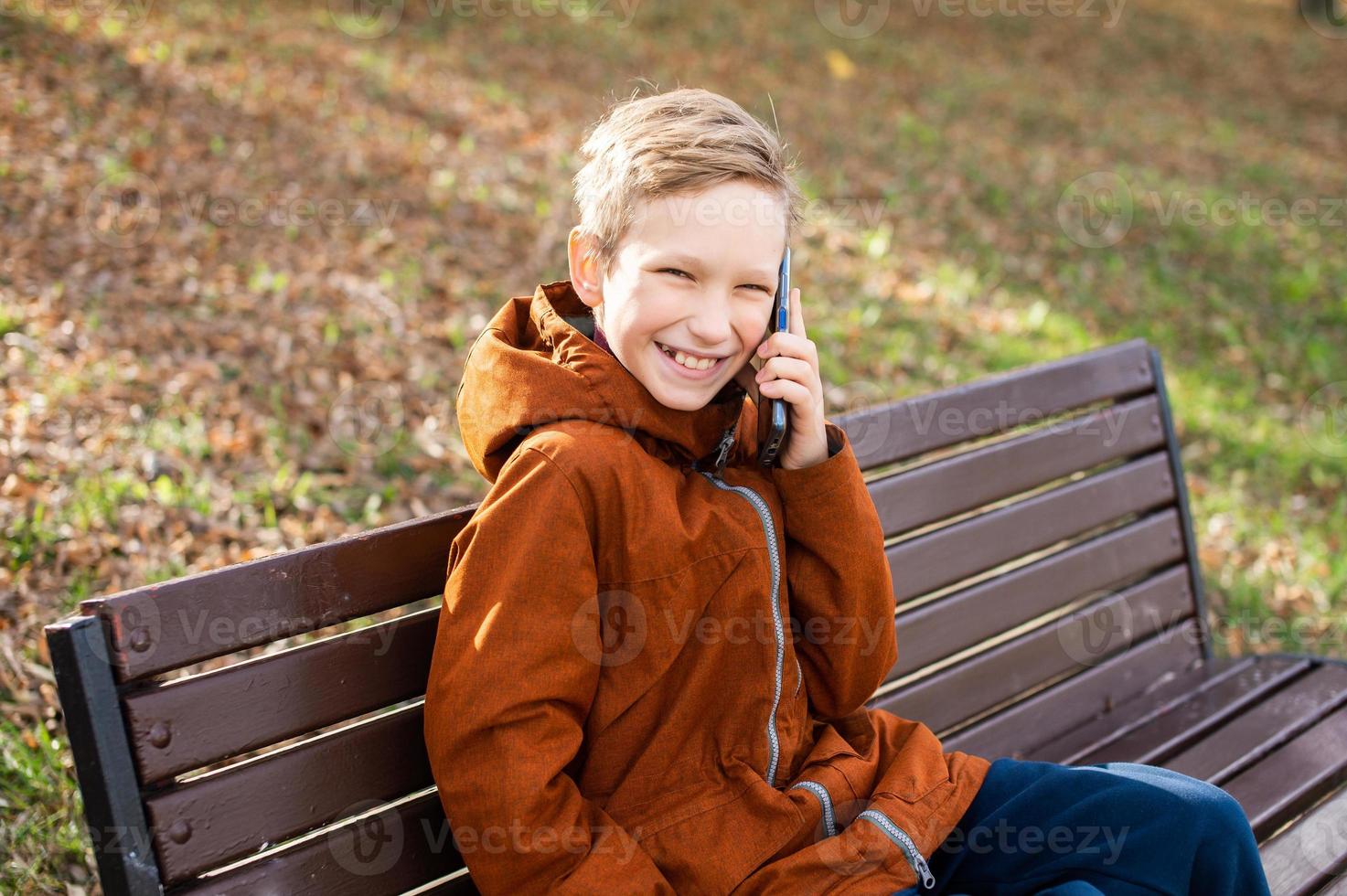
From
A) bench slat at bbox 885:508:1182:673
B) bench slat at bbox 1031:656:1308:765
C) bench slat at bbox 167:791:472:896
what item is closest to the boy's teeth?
bench slat at bbox 167:791:472:896

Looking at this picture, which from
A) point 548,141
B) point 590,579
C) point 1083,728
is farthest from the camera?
point 548,141

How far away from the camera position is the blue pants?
2.20 m

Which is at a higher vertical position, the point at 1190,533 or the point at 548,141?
the point at 548,141

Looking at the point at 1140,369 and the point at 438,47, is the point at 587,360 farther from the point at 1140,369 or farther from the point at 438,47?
the point at 438,47

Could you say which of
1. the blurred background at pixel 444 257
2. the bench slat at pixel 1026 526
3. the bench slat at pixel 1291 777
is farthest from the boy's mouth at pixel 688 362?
the bench slat at pixel 1291 777

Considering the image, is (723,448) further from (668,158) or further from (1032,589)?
(1032,589)

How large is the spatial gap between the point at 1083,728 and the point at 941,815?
1418 mm

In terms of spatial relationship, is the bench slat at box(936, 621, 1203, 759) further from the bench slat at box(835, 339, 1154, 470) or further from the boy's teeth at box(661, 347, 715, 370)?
the boy's teeth at box(661, 347, 715, 370)

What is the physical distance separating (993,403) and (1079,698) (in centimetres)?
98

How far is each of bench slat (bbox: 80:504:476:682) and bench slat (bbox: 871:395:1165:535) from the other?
1.35 meters

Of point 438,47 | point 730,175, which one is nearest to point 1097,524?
point 730,175

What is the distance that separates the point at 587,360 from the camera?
2.32 metres

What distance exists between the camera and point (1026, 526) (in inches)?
144

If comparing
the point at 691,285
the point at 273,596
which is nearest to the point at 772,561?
the point at 691,285
